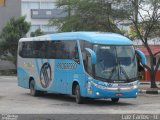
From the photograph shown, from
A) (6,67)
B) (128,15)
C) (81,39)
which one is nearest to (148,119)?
(81,39)

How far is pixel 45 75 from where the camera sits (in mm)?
26328

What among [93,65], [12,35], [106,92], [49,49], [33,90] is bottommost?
[33,90]

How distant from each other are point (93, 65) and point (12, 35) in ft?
135

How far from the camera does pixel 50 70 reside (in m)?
25.7

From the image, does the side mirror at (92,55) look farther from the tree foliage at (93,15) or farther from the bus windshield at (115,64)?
the tree foliage at (93,15)

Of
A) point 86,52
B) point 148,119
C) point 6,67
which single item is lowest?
point 6,67

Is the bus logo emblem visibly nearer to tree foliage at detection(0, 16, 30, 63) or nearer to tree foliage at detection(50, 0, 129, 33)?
tree foliage at detection(50, 0, 129, 33)

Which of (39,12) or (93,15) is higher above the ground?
(39,12)

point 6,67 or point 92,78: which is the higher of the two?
point 92,78

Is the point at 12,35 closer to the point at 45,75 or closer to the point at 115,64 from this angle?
the point at 45,75

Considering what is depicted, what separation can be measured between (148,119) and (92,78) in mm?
6815

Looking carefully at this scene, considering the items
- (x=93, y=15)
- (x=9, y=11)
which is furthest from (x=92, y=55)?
(x=9, y=11)

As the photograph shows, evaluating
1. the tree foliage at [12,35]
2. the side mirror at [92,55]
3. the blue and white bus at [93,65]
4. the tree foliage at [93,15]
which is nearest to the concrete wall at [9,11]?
the tree foliage at [12,35]

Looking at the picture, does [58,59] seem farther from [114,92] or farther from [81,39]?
[114,92]
